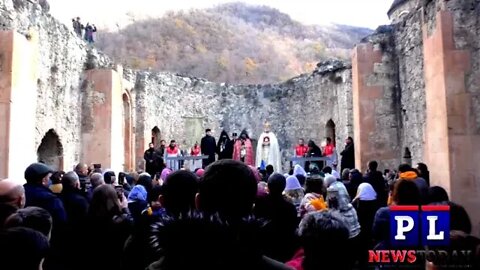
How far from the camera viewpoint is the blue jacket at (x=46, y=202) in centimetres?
421

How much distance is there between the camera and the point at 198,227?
1.77 meters

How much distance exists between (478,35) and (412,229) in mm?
5653

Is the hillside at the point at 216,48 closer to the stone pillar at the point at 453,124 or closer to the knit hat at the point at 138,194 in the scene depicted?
the stone pillar at the point at 453,124

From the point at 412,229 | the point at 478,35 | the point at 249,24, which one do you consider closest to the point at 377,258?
the point at 412,229

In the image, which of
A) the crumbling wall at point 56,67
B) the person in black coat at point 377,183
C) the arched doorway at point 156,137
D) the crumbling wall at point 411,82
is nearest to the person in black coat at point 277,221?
the person in black coat at point 377,183

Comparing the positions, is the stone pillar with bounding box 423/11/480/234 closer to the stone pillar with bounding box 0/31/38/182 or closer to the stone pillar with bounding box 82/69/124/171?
the stone pillar with bounding box 0/31/38/182

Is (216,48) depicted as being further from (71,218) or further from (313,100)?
(71,218)

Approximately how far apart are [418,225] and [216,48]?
45789mm

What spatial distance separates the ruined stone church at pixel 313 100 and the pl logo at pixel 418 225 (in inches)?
177

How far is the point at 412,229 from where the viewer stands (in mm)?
3609

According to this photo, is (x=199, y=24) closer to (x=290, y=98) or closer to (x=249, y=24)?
(x=249, y=24)

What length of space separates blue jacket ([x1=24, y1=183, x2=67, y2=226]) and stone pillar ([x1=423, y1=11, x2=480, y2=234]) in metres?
5.99

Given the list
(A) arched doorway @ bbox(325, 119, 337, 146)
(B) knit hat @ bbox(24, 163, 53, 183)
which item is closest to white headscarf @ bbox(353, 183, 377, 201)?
(B) knit hat @ bbox(24, 163, 53, 183)

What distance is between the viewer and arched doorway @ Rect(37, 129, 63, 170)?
1216 cm
